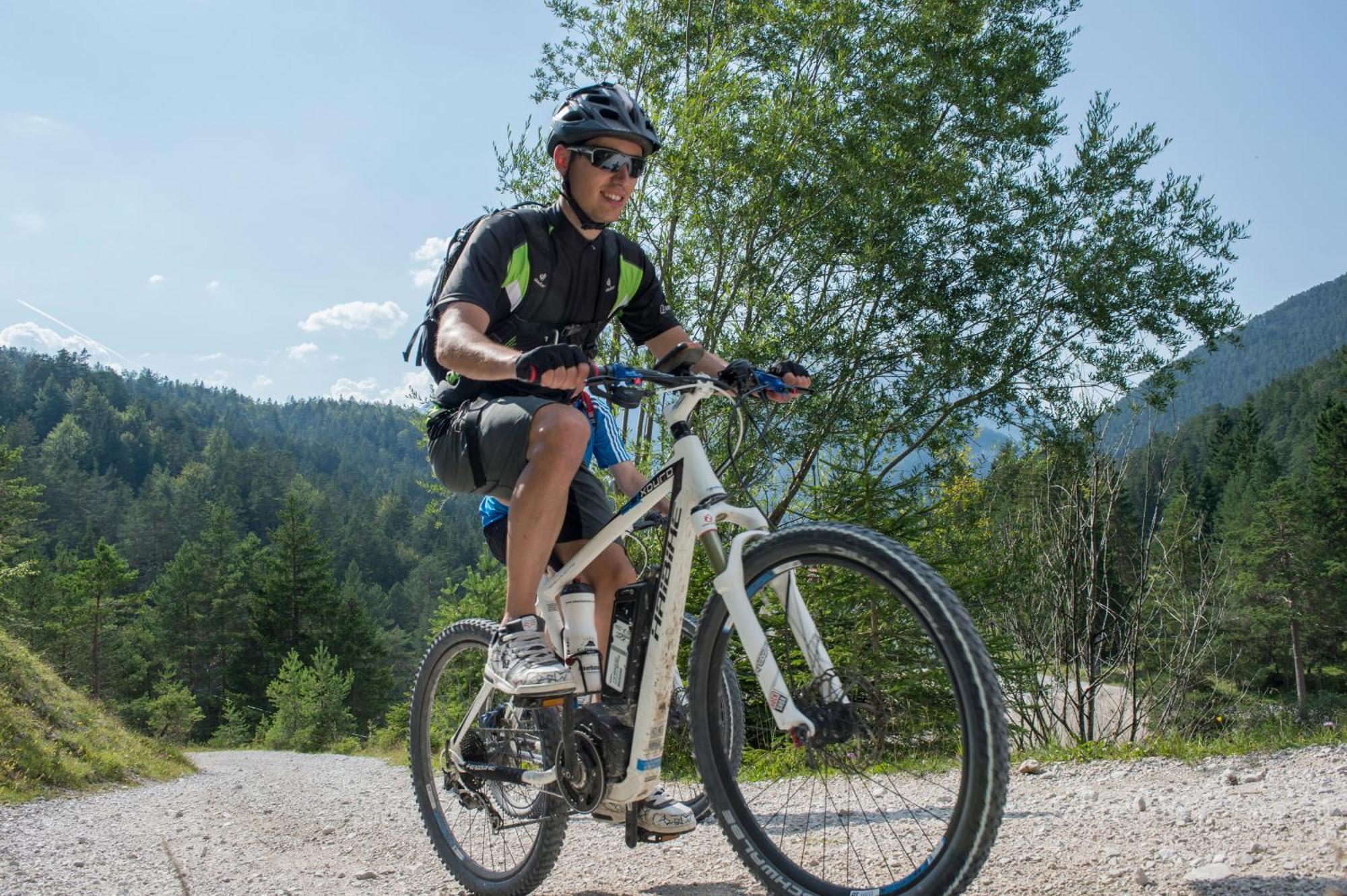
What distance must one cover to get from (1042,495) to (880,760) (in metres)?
14.0

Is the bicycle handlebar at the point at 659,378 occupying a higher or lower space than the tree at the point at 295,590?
lower

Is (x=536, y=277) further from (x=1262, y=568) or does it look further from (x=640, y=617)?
(x=1262, y=568)

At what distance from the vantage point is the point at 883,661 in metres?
2.26

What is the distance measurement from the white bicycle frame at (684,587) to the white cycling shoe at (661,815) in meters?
0.04

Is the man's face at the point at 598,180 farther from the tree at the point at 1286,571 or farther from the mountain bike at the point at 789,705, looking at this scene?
the tree at the point at 1286,571

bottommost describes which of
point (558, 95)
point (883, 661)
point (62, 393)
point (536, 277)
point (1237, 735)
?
point (1237, 735)

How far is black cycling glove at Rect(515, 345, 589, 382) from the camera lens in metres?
2.35

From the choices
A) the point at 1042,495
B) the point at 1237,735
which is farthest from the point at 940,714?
the point at 1042,495

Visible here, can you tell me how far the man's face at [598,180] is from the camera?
3273 mm

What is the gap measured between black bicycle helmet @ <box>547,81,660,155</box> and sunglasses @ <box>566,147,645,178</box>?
0.04 metres

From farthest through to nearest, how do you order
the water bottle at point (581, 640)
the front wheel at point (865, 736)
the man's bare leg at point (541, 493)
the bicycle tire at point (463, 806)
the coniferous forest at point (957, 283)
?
the coniferous forest at point (957, 283), the bicycle tire at point (463, 806), the water bottle at point (581, 640), the man's bare leg at point (541, 493), the front wheel at point (865, 736)

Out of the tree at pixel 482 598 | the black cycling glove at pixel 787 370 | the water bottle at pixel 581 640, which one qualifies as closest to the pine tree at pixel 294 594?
the tree at pixel 482 598

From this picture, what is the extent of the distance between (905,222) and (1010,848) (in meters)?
13.5

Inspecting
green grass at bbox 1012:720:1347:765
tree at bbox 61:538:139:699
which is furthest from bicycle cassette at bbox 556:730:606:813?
tree at bbox 61:538:139:699
